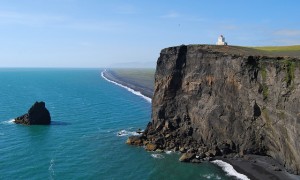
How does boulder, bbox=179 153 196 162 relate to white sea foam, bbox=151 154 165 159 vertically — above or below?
above

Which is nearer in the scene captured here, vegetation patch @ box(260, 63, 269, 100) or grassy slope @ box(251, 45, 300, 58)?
vegetation patch @ box(260, 63, 269, 100)

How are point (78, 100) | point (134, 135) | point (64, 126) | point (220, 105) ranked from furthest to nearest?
point (78, 100)
point (64, 126)
point (134, 135)
point (220, 105)

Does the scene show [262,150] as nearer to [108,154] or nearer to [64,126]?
[108,154]

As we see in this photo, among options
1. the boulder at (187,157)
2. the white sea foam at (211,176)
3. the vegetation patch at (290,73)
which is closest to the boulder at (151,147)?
the boulder at (187,157)

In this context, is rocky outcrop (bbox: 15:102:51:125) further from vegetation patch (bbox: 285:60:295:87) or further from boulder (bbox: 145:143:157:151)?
vegetation patch (bbox: 285:60:295:87)

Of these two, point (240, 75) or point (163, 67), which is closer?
point (240, 75)

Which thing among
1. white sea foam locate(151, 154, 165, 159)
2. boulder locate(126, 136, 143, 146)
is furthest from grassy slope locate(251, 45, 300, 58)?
boulder locate(126, 136, 143, 146)

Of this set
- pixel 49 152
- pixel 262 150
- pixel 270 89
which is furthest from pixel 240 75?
pixel 49 152

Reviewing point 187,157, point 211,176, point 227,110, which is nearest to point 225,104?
point 227,110

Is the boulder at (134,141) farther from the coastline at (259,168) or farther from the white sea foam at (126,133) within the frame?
the coastline at (259,168)
